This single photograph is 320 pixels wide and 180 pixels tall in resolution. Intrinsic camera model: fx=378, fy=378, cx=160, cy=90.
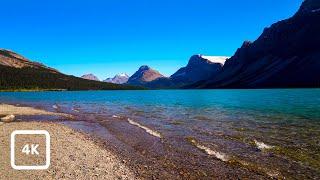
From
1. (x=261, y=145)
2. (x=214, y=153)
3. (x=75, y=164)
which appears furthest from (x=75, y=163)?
(x=261, y=145)

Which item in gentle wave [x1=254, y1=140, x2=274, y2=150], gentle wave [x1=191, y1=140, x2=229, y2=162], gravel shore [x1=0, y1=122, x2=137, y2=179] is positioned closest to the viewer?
gravel shore [x1=0, y1=122, x2=137, y2=179]

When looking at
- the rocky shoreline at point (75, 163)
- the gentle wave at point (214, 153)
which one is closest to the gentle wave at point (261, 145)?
the gentle wave at point (214, 153)

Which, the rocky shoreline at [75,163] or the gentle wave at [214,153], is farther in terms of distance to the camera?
the gentle wave at [214,153]

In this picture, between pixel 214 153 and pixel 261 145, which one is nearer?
pixel 214 153

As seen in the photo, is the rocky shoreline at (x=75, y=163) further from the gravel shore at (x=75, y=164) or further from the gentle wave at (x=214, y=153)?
the gentle wave at (x=214, y=153)

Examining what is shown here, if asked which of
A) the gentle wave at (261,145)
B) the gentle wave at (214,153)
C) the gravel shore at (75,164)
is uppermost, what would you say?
the gravel shore at (75,164)

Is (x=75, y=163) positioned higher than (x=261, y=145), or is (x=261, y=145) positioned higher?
(x=75, y=163)

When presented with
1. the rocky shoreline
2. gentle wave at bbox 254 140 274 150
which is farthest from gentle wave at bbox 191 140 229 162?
the rocky shoreline

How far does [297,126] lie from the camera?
48.9 metres

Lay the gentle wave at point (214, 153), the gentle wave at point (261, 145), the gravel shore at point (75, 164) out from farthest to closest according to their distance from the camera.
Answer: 1. the gentle wave at point (261, 145)
2. the gentle wave at point (214, 153)
3. the gravel shore at point (75, 164)

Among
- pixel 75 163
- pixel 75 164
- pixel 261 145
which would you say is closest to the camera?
pixel 75 164

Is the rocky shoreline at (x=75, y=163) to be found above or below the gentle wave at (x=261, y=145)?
above

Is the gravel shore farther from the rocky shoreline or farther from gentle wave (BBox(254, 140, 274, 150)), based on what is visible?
gentle wave (BBox(254, 140, 274, 150))

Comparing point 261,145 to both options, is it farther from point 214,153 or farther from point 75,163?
point 75,163
